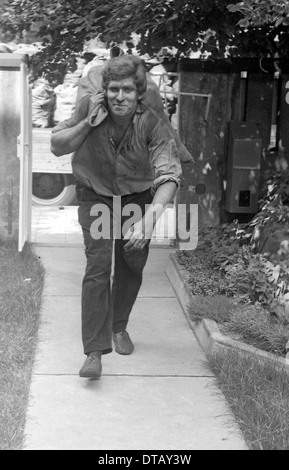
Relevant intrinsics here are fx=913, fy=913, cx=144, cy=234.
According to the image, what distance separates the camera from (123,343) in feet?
18.9

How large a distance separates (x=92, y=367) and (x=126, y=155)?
4.01 ft

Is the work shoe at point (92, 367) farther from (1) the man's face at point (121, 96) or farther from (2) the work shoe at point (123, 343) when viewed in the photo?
(1) the man's face at point (121, 96)

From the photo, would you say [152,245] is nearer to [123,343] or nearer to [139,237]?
[123,343]

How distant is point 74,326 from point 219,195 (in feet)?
9.52

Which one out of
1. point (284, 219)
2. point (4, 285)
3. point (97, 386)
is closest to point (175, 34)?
point (284, 219)

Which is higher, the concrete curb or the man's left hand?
the man's left hand

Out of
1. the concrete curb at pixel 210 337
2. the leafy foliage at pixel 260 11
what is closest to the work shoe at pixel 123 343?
the concrete curb at pixel 210 337

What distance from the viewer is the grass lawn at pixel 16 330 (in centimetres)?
452

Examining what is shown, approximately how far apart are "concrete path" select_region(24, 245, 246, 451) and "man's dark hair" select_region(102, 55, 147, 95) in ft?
5.47

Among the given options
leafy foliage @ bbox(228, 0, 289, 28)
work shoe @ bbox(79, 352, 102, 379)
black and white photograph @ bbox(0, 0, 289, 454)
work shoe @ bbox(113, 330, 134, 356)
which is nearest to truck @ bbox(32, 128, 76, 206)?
black and white photograph @ bbox(0, 0, 289, 454)

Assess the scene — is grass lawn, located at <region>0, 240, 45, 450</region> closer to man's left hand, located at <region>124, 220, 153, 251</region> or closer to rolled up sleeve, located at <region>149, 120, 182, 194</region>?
man's left hand, located at <region>124, 220, 153, 251</region>

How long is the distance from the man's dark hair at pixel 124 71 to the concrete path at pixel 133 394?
5.47 ft

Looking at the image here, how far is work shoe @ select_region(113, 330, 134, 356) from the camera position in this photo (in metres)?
5.75

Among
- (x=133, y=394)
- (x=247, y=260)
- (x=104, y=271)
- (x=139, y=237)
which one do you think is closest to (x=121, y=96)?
(x=139, y=237)
